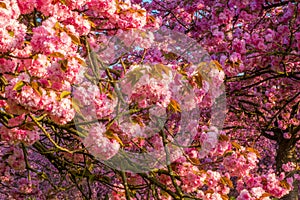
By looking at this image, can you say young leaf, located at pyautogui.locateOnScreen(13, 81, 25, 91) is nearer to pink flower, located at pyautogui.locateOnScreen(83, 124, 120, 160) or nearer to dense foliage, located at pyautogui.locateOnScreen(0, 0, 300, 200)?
dense foliage, located at pyautogui.locateOnScreen(0, 0, 300, 200)

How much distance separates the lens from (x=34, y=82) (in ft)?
7.63

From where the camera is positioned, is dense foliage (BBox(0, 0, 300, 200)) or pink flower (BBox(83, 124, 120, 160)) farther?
pink flower (BBox(83, 124, 120, 160))

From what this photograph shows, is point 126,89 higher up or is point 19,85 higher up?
point 126,89

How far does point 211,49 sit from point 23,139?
12.7 ft

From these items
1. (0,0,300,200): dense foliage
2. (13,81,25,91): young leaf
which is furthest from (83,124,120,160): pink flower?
(13,81,25,91): young leaf

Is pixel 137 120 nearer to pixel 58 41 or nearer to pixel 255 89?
pixel 58 41

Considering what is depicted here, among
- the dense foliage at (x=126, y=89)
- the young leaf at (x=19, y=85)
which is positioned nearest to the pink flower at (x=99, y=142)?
the dense foliage at (x=126, y=89)

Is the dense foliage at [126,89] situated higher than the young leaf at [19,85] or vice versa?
the dense foliage at [126,89]

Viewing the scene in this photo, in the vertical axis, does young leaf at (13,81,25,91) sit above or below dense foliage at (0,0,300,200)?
below

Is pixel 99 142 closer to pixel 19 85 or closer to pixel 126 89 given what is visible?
pixel 126 89

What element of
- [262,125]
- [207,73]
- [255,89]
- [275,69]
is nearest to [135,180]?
[207,73]

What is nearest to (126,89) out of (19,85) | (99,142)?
(99,142)

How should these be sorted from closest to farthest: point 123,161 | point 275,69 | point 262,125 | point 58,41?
point 58,41, point 123,161, point 275,69, point 262,125

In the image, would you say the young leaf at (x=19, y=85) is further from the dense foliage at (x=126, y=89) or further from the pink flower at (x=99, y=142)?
the pink flower at (x=99, y=142)
